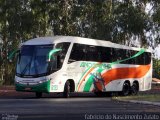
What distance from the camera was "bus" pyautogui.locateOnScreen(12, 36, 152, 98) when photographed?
1126 inches

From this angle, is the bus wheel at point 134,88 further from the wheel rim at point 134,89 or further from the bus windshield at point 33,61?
the bus windshield at point 33,61

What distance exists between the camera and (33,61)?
1136 inches

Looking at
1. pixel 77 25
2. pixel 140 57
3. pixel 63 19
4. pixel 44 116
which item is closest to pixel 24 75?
pixel 140 57

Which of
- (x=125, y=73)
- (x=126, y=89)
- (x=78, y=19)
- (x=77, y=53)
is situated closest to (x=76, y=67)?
(x=77, y=53)

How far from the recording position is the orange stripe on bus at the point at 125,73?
3307 cm

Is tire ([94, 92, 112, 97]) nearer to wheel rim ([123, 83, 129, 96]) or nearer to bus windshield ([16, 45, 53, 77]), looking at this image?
wheel rim ([123, 83, 129, 96])

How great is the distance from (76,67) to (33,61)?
9.34 feet

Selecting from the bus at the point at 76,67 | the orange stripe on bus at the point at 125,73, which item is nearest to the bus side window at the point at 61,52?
the bus at the point at 76,67

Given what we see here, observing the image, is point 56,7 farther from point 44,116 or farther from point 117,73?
point 44,116

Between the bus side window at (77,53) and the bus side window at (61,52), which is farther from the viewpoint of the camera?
the bus side window at (77,53)

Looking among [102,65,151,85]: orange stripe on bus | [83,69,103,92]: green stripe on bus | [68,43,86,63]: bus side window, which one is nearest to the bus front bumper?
[68,43,86,63]: bus side window

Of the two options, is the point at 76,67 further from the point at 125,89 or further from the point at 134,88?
the point at 134,88

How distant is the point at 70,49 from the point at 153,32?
71.0 ft

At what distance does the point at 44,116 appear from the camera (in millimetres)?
16172
